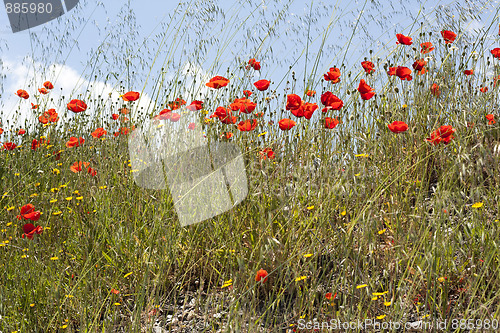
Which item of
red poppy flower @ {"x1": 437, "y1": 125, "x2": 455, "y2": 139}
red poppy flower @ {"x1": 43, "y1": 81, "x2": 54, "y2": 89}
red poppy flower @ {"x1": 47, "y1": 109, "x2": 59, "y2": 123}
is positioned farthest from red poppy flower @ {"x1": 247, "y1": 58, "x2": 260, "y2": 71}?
red poppy flower @ {"x1": 43, "y1": 81, "x2": 54, "y2": 89}

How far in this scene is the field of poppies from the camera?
5.74 feet

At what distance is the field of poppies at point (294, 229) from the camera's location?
175 centimetres

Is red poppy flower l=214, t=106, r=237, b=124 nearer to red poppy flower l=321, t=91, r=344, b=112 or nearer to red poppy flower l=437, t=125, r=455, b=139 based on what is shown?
red poppy flower l=321, t=91, r=344, b=112

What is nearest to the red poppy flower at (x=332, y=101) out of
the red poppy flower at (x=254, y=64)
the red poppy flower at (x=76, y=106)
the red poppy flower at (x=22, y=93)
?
the red poppy flower at (x=254, y=64)

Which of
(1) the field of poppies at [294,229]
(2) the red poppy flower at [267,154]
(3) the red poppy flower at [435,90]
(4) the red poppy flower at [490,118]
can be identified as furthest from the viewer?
(3) the red poppy flower at [435,90]

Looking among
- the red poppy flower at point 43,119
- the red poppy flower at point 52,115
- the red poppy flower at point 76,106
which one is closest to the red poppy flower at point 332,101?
the red poppy flower at point 76,106

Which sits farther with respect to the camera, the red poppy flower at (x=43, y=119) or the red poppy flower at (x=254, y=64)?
the red poppy flower at (x=43, y=119)

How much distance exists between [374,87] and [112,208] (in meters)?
1.75

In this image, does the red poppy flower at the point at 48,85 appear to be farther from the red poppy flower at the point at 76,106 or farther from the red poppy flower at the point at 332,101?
→ the red poppy flower at the point at 332,101

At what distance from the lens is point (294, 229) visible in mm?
2105

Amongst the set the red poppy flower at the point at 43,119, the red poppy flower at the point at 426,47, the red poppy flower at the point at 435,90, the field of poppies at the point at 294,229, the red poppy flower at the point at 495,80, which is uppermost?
the red poppy flower at the point at 426,47

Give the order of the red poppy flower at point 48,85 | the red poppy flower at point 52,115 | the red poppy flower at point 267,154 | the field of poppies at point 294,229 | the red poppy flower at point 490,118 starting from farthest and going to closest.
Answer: the red poppy flower at point 48,85
the red poppy flower at point 52,115
the red poppy flower at point 490,118
the red poppy flower at point 267,154
the field of poppies at point 294,229

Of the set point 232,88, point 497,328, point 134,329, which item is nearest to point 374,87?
point 232,88

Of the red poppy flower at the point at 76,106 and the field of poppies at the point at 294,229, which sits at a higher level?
the red poppy flower at the point at 76,106
